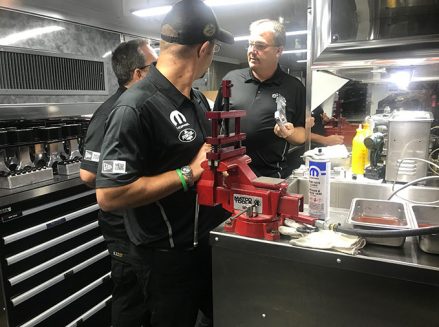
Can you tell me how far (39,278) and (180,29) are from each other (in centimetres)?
164

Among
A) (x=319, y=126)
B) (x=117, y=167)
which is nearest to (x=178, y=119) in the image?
(x=117, y=167)

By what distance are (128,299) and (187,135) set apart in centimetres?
92

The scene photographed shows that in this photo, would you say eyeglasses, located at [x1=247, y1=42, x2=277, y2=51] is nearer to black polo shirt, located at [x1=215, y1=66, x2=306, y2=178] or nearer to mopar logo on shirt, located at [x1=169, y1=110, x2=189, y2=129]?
black polo shirt, located at [x1=215, y1=66, x2=306, y2=178]

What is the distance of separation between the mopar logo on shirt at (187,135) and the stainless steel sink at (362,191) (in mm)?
577

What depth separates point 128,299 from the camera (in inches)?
67.3

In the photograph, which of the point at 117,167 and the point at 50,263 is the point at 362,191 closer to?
the point at 117,167

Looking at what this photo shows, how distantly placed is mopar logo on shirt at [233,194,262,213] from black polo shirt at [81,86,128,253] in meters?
0.83

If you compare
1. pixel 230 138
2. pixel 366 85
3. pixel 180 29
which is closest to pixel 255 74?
pixel 366 85

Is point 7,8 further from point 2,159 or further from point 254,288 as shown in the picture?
point 254,288

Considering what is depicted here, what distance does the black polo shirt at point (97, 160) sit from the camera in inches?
67.6

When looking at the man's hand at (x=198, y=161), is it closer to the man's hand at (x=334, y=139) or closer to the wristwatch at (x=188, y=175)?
the wristwatch at (x=188, y=175)

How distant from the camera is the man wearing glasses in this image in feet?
7.30

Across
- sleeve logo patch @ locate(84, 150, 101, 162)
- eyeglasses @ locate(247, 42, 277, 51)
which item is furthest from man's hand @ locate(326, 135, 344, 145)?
sleeve logo patch @ locate(84, 150, 101, 162)

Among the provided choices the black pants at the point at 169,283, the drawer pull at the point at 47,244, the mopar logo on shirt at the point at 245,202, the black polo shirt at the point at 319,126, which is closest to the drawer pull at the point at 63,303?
the drawer pull at the point at 47,244
